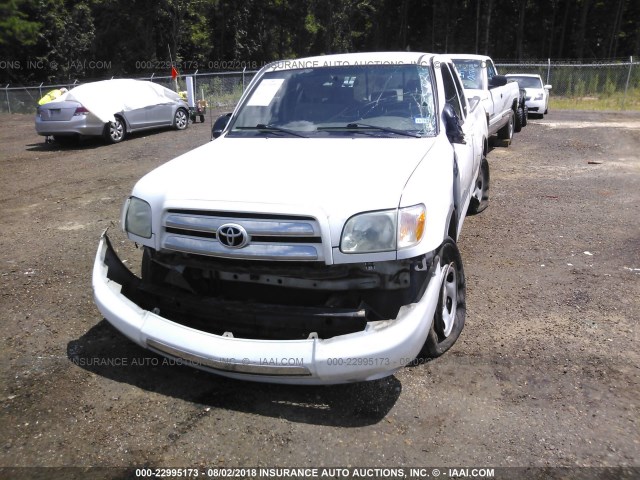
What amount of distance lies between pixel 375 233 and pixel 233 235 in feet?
2.58

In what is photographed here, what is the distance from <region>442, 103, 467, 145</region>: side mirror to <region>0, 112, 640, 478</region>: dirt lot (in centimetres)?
135

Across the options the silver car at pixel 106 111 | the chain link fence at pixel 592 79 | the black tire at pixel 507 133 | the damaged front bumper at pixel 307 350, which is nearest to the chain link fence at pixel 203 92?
Answer: the silver car at pixel 106 111

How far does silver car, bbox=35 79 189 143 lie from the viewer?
43.0 feet

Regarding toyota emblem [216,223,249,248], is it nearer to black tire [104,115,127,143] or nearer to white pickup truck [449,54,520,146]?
white pickup truck [449,54,520,146]

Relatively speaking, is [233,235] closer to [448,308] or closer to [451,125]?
[448,308]

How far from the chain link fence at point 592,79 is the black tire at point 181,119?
1376cm

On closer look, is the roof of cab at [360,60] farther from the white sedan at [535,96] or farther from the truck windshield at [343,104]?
the white sedan at [535,96]

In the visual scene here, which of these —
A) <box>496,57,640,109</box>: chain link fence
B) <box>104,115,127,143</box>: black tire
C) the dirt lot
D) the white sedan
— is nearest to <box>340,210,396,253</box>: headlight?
the dirt lot

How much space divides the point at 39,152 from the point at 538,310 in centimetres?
1262

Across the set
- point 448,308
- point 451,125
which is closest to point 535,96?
point 451,125

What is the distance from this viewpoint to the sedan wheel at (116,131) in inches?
537

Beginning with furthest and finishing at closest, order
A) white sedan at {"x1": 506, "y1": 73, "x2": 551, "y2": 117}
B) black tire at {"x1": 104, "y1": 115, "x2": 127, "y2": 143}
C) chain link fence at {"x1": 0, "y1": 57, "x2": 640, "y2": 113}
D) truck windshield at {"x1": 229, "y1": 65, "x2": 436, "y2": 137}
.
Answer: chain link fence at {"x1": 0, "y1": 57, "x2": 640, "y2": 113}
white sedan at {"x1": 506, "y1": 73, "x2": 551, "y2": 117}
black tire at {"x1": 104, "y1": 115, "x2": 127, "y2": 143}
truck windshield at {"x1": 229, "y1": 65, "x2": 436, "y2": 137}

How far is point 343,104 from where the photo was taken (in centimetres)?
446

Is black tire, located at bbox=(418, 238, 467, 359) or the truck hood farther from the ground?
the truck hood
